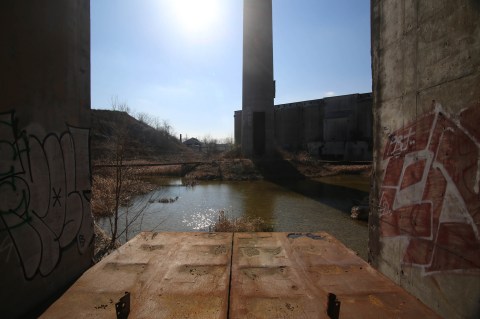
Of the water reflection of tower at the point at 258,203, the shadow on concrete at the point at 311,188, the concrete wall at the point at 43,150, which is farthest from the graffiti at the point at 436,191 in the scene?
the shadow on concrete at the point at 311,188

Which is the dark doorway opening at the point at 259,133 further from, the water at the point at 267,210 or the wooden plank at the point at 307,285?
the wooden plank at the point at 307,285

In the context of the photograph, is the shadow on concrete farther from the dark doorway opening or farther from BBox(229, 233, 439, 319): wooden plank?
BBox(229, 233, 439, 319): wooden plank

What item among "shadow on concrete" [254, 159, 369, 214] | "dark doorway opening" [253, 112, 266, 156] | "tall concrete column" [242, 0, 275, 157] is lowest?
"shadow on concrete" [254, 159, 369, 214]

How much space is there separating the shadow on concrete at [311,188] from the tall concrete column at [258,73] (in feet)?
8.52

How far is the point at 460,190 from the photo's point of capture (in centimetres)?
242

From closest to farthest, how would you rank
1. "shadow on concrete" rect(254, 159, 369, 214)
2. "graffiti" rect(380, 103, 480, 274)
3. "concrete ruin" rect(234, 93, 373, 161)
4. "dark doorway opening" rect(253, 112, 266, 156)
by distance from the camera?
1. "graffiti" rect(380, 103, 480, 274)
2. "shadow on concrete" rect(254, 159, 369, 214)
3. "dark doorway opening" rect(253, 112, 266, 156)
4. "concrete ruin" rect(234, 93, 373, 161)

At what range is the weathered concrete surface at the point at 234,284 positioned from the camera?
2223 millimetres

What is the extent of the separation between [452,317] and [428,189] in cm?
114

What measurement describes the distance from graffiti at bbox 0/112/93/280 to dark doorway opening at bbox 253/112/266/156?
2176 centimetres

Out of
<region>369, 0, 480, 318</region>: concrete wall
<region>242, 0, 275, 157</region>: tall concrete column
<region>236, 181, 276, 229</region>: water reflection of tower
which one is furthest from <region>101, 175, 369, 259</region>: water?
<region>242, 0, 275, 157</region>: tall concrete column

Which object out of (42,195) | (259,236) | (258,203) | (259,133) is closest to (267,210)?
(258,203)

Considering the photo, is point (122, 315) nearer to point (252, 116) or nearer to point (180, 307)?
point (180, 307)

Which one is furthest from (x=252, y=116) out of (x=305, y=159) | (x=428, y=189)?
(x=428, y=189)

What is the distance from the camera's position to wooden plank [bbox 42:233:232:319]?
7.29ft
